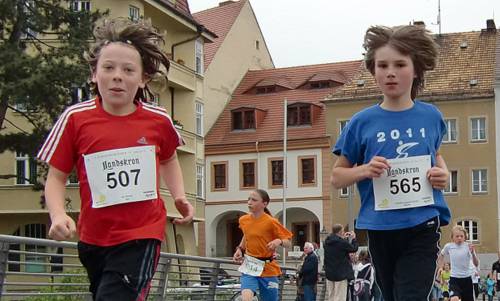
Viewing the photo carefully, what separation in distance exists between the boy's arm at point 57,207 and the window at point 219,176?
6664cm

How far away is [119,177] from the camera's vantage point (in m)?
5.71

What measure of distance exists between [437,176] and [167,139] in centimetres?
166

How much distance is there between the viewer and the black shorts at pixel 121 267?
543 centimetres

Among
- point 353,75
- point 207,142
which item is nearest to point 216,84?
point 207,142

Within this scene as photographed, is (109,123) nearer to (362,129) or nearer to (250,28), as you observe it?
(362,129)

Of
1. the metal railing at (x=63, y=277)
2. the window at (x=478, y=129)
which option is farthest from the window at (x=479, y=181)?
the metal railing at (x=63, y=277)

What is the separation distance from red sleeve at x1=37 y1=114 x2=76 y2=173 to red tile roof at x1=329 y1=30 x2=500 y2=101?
59.9m

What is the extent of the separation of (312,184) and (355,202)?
386 centimetres

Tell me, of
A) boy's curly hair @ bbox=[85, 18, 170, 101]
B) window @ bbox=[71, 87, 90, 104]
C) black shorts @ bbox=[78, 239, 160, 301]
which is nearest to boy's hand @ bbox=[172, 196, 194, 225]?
black shorts @ bbox=[78, 239, 160, 301]

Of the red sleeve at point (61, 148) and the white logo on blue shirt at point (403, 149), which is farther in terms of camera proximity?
the white logo on blue shirt at point (403, 149)

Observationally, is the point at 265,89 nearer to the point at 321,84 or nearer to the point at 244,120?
the point at 244,120

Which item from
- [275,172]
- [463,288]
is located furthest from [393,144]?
[275,172]

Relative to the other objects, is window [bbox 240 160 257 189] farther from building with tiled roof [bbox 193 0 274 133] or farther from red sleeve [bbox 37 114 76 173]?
red sleeve [bbox 37 114 76 173]

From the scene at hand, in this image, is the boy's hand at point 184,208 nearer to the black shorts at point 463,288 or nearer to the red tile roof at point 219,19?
the black shorts at point 463,288
